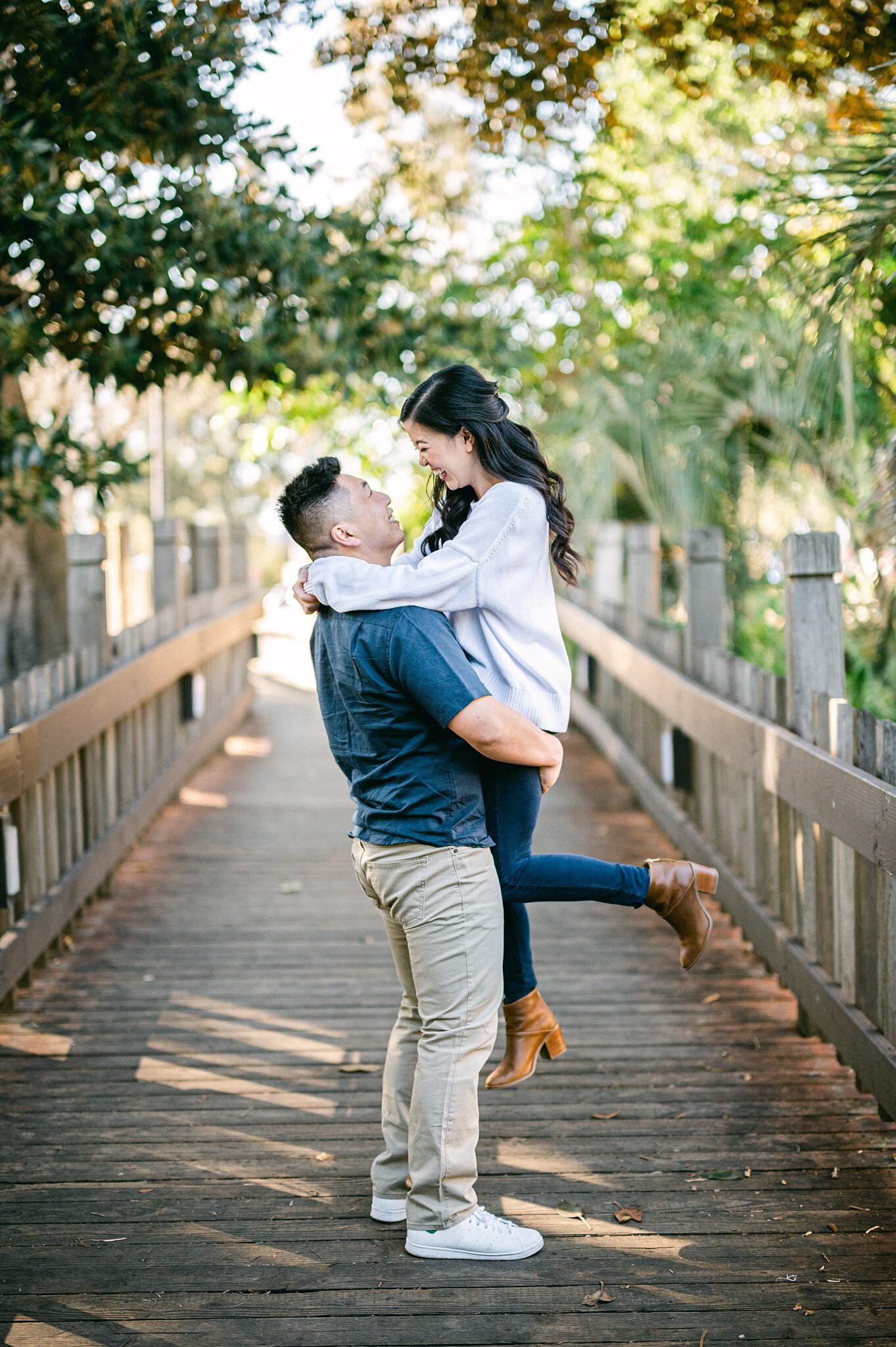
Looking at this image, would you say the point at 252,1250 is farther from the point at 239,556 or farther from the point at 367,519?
the point at 239,556

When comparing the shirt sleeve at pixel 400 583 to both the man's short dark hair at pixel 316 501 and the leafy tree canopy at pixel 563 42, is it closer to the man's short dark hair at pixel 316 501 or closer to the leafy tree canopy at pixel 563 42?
the man's short dark hair at pixel 316 501

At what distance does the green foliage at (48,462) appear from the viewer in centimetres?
534

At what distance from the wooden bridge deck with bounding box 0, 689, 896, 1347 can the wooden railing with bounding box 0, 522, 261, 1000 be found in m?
0.29

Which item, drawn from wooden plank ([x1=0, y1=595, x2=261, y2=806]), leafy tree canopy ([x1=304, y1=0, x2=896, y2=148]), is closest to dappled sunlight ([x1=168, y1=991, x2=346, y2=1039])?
wooden plank ([x1=0, y1=595, x2=261, y2=806])

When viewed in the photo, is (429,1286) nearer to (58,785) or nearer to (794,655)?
(794,655)

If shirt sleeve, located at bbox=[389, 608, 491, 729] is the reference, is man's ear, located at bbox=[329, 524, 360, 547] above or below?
above

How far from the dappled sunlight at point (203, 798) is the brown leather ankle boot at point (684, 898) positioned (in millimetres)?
4846

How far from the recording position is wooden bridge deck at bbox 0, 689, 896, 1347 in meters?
2.62

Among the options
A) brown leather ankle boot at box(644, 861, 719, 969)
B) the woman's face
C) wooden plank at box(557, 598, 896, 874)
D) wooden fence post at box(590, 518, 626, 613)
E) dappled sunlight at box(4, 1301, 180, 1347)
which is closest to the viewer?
dappled sunlight at box(4, 1301, 180, 1347)

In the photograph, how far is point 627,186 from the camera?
11578 mm

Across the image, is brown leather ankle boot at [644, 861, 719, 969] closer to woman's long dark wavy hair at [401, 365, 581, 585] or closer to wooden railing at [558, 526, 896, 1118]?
wooden railing at [558, 526, 896, 1118]

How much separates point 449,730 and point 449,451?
62cm

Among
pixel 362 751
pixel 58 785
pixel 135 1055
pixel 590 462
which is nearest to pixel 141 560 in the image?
pixel 590 462

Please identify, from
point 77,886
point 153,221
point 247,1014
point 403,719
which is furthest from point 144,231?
point 403,719
